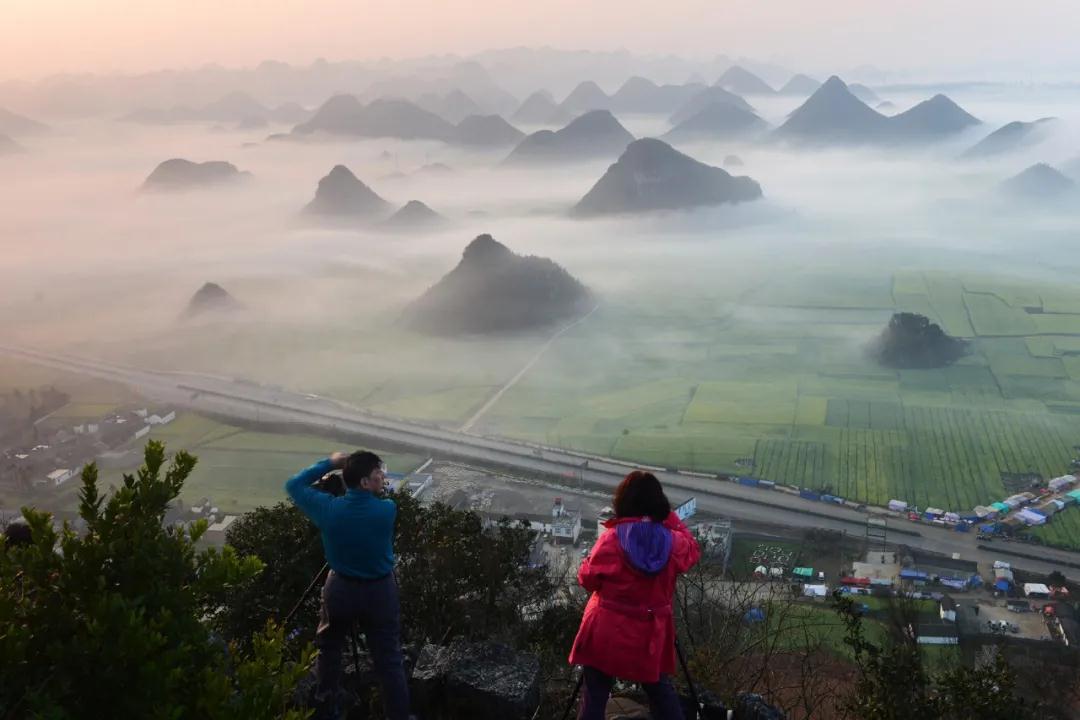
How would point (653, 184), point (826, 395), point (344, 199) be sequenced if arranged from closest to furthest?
point (826, 395)
point (653, 184)
point (344, 199)

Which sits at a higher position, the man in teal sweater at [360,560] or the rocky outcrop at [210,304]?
the man in teal sweater at [360,560]

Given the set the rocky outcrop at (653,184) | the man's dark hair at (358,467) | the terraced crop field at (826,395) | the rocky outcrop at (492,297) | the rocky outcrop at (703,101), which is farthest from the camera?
the rocky outcrop at (703,101)

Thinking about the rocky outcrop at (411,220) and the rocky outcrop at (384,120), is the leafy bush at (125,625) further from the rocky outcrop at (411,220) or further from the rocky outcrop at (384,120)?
the rocky outcrop at (384,120)

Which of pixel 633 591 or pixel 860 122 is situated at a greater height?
pixel 633 591

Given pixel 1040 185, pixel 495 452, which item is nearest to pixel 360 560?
pixel 495 452

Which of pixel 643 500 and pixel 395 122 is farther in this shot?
pixel 395 122

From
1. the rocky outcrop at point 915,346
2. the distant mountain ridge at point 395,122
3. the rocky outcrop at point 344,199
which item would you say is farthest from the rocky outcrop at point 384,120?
the rocky outcrop at point 915,346

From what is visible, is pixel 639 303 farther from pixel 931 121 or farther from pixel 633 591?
pixel 931 121

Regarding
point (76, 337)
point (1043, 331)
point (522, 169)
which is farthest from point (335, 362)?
point (522, 169)
